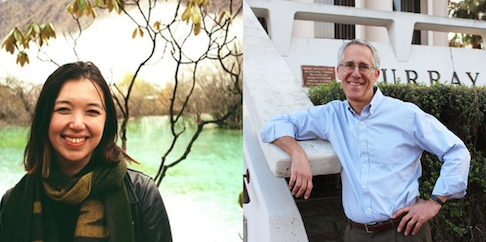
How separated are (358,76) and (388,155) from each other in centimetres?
45

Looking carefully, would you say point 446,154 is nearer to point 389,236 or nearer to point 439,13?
point 389,236

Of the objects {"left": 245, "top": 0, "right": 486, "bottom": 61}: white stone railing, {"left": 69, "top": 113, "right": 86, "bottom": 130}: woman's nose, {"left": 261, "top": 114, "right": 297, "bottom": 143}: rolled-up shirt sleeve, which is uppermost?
{"left": 245, "top": 0, "right": 486, "bottom": 61}: white stone railing

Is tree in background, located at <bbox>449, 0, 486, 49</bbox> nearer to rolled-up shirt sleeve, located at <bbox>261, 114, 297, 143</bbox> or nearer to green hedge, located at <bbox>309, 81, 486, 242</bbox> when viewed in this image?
green hedge, located at <bbox>309, 81, 486, 242</bbox>

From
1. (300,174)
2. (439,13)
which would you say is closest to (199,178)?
(300,174)

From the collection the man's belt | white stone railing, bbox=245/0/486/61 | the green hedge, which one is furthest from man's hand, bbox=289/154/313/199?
white stone railing, bbox=245/0/486/61

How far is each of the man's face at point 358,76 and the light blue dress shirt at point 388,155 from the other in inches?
2.1

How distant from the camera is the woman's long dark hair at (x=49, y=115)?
2.19 m

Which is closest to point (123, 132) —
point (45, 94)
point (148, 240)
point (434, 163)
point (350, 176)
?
point (45, 94)

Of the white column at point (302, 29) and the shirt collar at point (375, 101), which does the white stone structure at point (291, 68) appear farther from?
the shirt collar at point (375, 101)

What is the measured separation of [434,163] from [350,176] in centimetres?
93

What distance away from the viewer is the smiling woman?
2166 millimetres

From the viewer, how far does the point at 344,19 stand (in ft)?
16.6

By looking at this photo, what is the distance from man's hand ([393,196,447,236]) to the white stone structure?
43 cm

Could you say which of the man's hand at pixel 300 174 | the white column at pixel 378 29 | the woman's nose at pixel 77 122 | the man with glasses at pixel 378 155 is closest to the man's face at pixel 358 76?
the man with glasses at pixel 378 155
